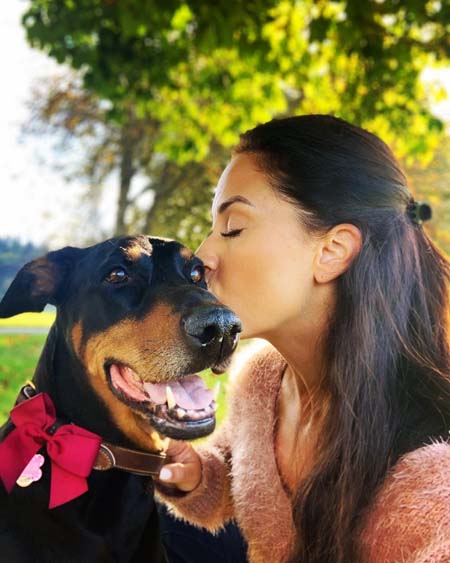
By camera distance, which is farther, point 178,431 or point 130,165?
point 130,165

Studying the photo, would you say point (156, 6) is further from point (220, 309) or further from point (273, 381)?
point (220, 309)

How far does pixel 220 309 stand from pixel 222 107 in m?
6.14

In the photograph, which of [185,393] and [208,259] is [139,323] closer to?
[185,393]

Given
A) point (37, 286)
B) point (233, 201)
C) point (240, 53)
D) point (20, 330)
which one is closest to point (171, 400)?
point (37, 286)

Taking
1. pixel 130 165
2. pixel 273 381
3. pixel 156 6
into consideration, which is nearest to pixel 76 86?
pixel 130 165

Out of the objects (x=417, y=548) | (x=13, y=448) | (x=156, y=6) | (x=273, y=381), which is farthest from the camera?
(x=156, y=6)

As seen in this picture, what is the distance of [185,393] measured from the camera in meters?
2.00

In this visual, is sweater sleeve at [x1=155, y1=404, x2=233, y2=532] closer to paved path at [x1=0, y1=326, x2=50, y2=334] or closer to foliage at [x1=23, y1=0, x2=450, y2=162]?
paved path at [x1=0, y1=326, x2=50, y2=334]

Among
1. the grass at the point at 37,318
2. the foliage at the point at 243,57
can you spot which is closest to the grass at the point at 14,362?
the grass at the point at 37,318

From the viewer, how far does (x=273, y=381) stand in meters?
2.70

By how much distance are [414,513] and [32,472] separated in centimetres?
97

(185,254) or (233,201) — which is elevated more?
(233,201)

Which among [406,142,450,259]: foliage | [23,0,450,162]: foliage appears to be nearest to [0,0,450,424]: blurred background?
[23,0,450,162]: foliage

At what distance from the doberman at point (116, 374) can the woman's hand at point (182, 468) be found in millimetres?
335
